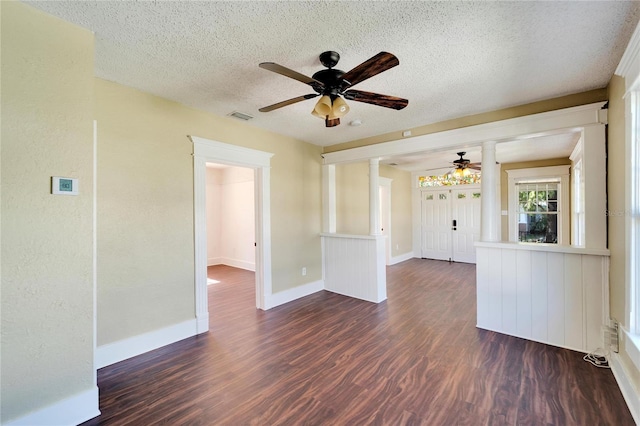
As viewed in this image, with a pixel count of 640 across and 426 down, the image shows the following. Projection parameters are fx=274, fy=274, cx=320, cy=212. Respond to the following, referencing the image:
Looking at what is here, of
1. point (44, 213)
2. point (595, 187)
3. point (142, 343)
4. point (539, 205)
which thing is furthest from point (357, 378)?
point (539, 205)

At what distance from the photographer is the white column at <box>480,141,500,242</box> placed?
329 centimetres

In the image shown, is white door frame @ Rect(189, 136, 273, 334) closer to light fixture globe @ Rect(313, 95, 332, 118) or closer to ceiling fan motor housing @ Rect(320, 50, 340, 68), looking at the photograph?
light fixture globe @ Rect(313, 95, 332, 118)

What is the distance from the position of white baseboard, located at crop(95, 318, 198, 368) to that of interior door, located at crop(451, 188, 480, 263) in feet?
21.4

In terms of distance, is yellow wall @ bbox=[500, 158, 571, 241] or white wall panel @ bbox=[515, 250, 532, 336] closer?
white wall panel @ bbox=[515, 250, 532, 336]

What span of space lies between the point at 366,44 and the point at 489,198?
241cm

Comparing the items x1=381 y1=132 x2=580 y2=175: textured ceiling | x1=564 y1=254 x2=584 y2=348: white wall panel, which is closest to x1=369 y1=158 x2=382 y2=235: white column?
x1=381 y1=132 x2=580 y2=175: textured ceiling

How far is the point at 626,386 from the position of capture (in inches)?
80.0

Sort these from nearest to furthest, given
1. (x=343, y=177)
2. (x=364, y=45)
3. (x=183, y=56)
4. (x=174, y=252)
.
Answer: (x=364, y=45) < (x=183, y=56) < (x=174, y=252) < (x=343, y=177)

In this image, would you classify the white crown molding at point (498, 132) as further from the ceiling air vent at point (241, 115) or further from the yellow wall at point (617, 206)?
the ceiling air vent at point (241, 115)

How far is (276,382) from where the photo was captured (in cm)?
226

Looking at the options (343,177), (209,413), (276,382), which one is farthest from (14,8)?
(343,177)

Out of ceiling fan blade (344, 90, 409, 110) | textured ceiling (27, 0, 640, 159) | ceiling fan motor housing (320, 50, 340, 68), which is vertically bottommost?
ceiling fan blade (344, 90, 409, 110)

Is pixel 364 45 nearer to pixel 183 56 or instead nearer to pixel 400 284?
pixel 183 56

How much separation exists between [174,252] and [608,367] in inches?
169
